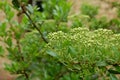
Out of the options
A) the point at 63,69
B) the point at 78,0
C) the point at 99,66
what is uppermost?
the point at 78,0

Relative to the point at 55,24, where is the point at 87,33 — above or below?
below

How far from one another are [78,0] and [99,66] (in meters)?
3.73

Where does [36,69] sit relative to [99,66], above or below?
above

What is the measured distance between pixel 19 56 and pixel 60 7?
44cm

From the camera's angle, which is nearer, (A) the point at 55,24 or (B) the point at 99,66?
(B) the point at 99,66

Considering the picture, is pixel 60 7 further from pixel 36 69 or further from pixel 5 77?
pixel 5 77

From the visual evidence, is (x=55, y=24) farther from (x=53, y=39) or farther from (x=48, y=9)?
(x=53, y=39)

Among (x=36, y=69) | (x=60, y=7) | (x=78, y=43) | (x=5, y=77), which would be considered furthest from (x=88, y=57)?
(x=5, y=77)

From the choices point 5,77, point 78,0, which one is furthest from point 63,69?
point 78,0

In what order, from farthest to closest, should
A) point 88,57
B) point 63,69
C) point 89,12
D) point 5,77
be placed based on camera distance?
point 5,77, point 89,12, point 63,69, point 88,57

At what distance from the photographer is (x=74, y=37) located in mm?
1508

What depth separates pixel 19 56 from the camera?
8.40ft

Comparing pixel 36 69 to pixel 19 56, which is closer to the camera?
pixel 19 56

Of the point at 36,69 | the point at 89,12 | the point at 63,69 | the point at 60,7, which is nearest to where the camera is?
the point at 60,7
